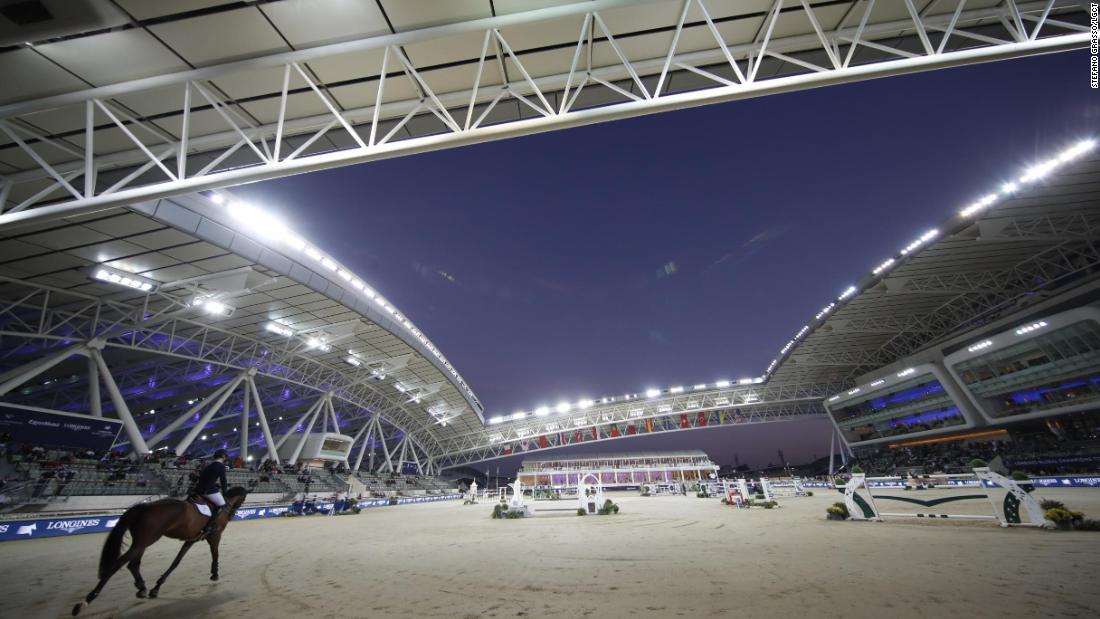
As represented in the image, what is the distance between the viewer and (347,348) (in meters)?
A: 34.3

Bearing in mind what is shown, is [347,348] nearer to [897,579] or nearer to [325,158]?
[325,158]

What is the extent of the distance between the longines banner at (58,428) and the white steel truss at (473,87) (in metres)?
15.8

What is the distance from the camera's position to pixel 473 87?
397 inches

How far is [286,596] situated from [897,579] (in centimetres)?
829

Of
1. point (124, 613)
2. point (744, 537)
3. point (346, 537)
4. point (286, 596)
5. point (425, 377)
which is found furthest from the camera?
point (425, 377)

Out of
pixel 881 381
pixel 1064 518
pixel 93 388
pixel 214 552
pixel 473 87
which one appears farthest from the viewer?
pixel 881 381

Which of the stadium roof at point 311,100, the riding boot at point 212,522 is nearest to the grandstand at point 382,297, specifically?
the stadium roof at point 311,100

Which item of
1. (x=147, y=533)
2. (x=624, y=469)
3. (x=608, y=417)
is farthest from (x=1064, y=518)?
(x=624, y=469)

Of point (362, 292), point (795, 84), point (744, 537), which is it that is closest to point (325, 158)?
point (795, 84)

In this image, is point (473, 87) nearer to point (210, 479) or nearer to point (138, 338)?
point (210, 479)

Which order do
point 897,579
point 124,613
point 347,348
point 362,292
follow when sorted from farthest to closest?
point 347,348 < point 362,292 < point 897,579 < point 124,613

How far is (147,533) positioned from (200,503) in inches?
42.7

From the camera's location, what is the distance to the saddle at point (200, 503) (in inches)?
255

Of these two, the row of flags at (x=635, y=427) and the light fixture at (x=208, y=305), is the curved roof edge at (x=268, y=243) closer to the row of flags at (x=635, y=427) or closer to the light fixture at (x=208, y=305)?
the light fixture at (x=208, y=305)
